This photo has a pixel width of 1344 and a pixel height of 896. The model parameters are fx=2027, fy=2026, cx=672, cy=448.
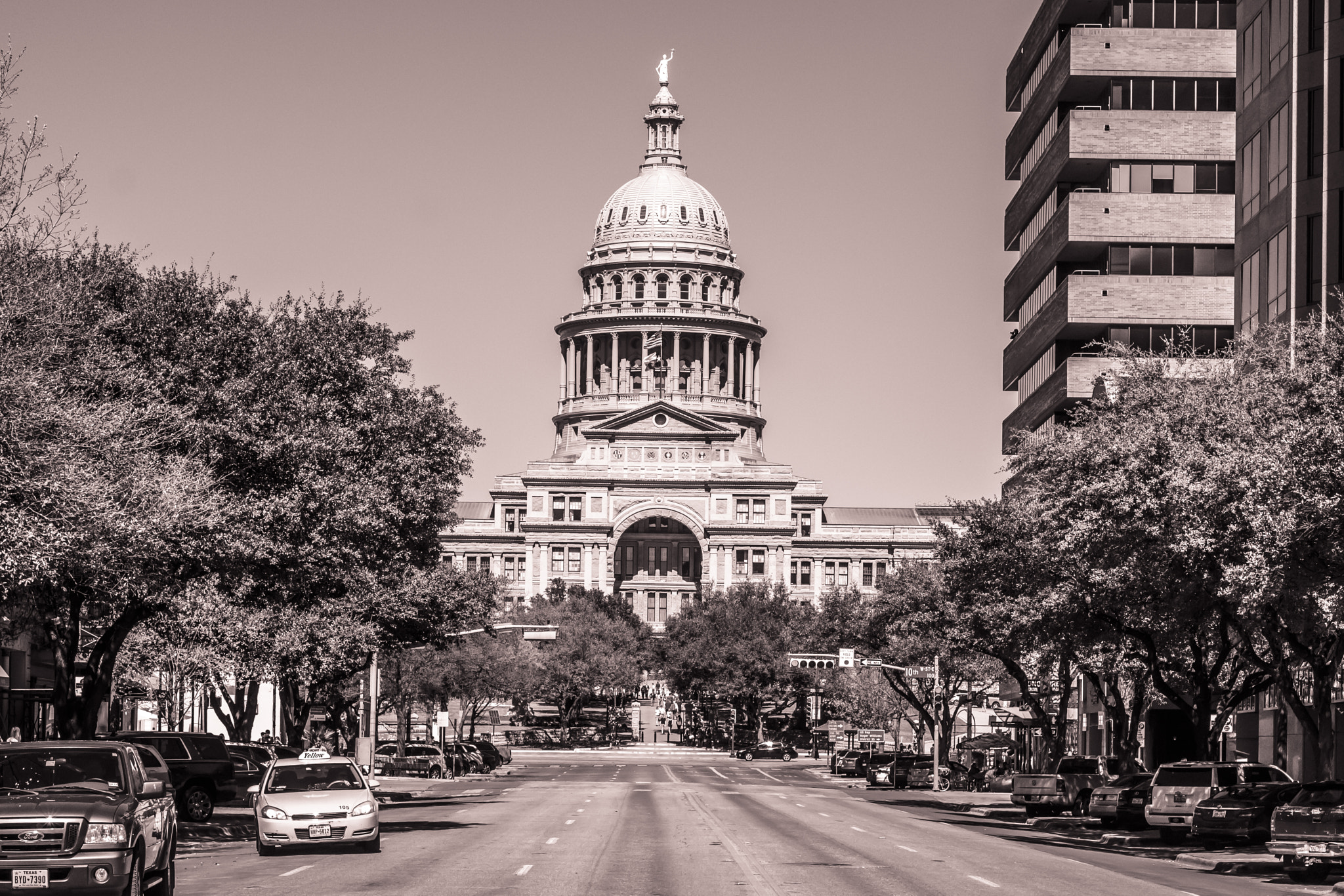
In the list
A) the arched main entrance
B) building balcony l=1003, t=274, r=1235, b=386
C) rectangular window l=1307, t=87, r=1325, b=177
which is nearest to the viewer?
rectangular window l=1307, t=87, r=1325, b=177

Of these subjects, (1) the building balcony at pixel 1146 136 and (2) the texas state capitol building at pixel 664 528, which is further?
(2) the texas state capitol building at pixel 664 528

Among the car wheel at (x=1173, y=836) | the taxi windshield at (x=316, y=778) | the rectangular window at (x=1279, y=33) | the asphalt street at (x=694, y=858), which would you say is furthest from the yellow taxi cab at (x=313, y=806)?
the rectangular window at (x=1279, y=33)

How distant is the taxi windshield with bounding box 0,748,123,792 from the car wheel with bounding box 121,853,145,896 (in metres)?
0.87

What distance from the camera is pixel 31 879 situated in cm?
1956

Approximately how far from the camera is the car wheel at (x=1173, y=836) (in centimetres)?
4050

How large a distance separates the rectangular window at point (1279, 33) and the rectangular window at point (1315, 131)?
164cm

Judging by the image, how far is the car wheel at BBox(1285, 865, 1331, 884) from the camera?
30156 millimetres

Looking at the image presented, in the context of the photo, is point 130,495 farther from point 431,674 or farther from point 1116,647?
point 431,674

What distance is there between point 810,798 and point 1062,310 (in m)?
22.7

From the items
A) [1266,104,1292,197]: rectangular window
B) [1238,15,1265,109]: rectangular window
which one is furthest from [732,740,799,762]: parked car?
[1266,104,1292,197]: rectangular window

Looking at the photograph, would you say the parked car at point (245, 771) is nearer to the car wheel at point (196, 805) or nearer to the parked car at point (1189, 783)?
the car wheel at point (196, 805)

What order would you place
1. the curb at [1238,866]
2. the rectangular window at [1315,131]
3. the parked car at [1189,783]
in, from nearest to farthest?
the curb at [1238,866] → the parked car at [1189,783] → the rectangular window at [1315,131]

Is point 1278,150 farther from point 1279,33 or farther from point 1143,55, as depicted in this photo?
point 1143,55

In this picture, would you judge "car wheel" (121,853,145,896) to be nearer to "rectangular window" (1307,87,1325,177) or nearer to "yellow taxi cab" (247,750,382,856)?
"yellow taxi cab" (247,750,382,856)
